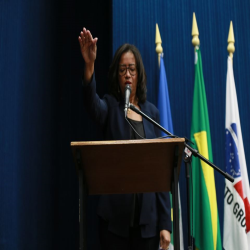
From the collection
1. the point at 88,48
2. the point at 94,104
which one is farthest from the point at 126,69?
the point at 88,48

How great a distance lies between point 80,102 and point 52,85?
30 cm

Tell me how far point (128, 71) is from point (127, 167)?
962 millimetres

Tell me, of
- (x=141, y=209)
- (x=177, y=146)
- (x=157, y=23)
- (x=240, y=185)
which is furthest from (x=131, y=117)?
(x=157, y=23)

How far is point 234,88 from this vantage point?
338cm

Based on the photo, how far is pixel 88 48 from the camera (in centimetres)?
213

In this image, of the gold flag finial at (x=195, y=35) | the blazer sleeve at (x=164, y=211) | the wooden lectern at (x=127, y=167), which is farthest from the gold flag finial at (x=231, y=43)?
the wooden lectern at (x=127, y=167)

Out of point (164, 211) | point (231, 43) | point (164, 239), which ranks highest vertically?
point (231, 43)

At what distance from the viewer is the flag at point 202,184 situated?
3.07m

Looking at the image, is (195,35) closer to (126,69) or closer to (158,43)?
(158,43)

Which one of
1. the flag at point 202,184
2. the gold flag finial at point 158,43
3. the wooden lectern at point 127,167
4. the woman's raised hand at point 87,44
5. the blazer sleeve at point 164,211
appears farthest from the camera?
the gold flag finial at point 158,43

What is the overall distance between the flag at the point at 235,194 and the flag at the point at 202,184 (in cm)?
9

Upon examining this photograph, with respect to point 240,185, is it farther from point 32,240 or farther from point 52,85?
point 52,85

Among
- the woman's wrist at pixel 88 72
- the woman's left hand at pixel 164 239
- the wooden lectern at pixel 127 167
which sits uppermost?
the woman's wrist at pixel 88 72

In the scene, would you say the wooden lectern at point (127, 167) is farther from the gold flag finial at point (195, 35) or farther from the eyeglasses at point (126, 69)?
the gold flag finial at point (195, 35)
